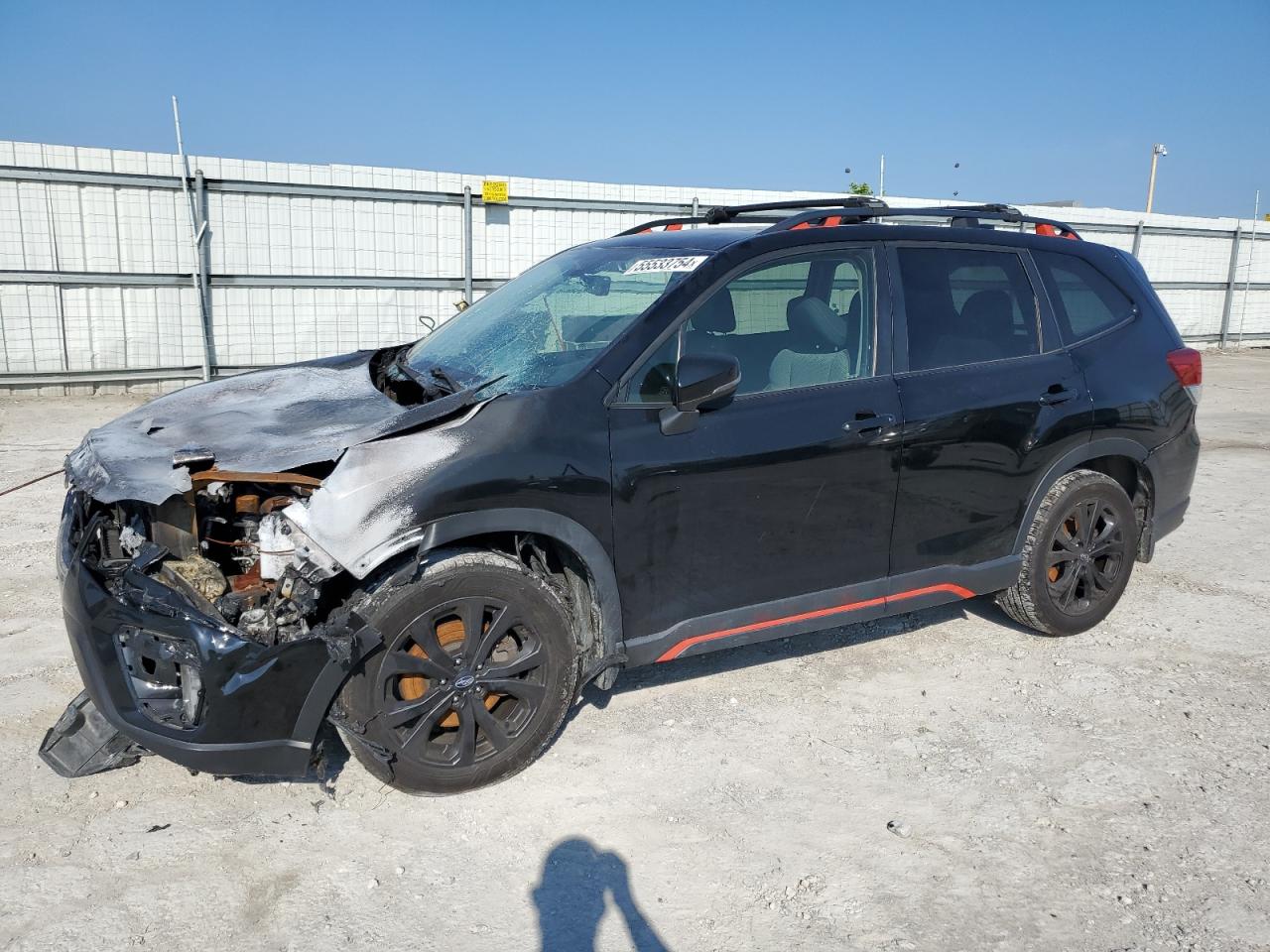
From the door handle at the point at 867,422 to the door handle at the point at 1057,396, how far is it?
0.90m

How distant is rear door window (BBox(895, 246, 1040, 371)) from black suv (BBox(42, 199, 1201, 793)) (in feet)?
0.05

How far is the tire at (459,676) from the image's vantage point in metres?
3.10

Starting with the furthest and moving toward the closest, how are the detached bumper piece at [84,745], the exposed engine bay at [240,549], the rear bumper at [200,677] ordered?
the detached bumper piece at [84,745], the exposed engine bay at [240,549], the rear bumper at [200,677]

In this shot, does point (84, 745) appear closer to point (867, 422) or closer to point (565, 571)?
point (565, 571)

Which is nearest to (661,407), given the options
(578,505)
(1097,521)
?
(578,505)

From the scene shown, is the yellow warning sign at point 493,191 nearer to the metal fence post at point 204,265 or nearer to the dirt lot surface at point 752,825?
the metal fence post at point 204,265

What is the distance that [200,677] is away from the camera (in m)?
2.87

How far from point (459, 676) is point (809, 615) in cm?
144

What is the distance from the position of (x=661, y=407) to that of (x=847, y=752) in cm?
148

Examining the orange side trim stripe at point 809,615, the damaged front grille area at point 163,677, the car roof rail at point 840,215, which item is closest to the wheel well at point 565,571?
the orange side trim stripe at point 809,615

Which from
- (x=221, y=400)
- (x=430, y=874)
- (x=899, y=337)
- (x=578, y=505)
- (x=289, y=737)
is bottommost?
(x=430, y=874)

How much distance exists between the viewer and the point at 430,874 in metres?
2.99

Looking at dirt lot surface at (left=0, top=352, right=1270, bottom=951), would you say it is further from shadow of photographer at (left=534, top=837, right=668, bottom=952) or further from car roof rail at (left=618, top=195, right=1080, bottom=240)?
car roof rail at (left=618, top=195, right=1080, bottom=240)

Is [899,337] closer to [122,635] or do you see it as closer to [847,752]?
[847,752]
